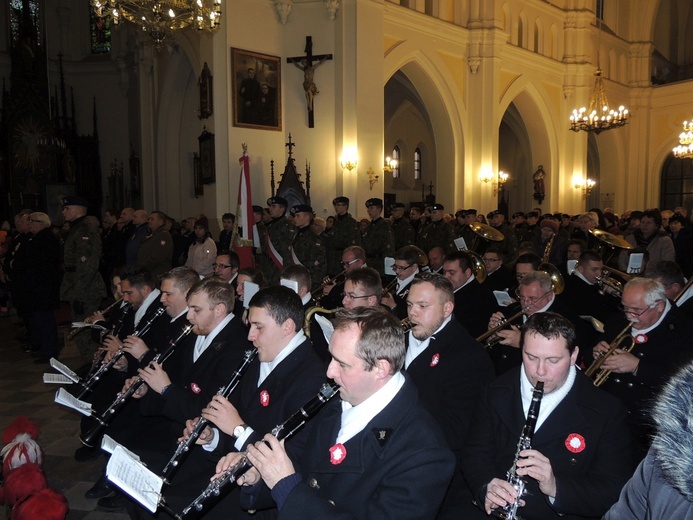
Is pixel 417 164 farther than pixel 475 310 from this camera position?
Yes

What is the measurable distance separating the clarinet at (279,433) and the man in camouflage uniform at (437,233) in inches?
359

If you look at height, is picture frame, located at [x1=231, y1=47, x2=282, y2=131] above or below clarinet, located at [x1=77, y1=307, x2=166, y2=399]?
above

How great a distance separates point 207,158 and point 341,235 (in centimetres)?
434

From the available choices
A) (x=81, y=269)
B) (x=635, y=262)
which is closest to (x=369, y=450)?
(x=635, y=262)

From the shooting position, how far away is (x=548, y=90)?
20766mm

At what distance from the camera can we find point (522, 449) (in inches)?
95.0

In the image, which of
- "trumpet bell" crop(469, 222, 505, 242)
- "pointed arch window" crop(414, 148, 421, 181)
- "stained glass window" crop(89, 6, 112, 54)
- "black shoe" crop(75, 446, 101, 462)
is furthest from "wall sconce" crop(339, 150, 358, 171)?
"pointed arch window" crop(414, 148, 421, 181)

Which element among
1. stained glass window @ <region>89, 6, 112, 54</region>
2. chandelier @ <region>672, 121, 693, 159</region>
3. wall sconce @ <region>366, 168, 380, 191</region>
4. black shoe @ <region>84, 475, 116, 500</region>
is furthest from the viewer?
stained glass window @ <region>89, 6, 112, 54</region>

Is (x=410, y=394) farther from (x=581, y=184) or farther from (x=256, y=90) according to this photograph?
(x=581, y=184)

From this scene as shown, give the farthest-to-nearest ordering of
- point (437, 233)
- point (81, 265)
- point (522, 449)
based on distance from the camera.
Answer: point (437, 233) → point (81, 265) → point (522, 449)

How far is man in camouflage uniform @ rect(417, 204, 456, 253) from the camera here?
1132 cm

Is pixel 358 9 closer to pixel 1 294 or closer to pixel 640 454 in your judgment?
pixel 1 294

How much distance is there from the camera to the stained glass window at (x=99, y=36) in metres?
19.4

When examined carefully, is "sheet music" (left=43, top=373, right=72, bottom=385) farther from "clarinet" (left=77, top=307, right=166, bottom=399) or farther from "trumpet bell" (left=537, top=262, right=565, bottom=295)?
Result: "trumpet bell" (left=537, top=262, right=565, bottom=295)
